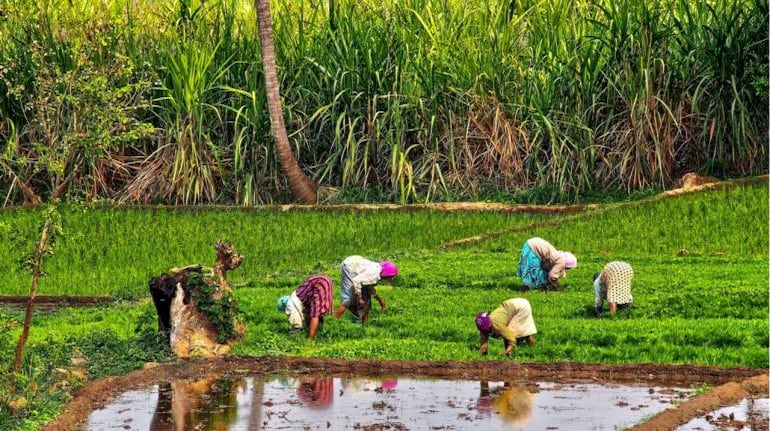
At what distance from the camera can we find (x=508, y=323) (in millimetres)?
14094

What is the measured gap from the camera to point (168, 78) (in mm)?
25422

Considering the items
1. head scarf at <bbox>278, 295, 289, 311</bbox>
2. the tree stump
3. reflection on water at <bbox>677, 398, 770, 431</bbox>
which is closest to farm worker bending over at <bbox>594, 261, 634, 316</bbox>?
head scarf at <bbox>278, 295, 289, 311</bbox>

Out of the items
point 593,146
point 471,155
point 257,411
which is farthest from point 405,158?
point 257,411

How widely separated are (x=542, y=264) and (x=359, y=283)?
7.68 ft

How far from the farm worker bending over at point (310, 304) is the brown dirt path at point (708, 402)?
12.4 ft

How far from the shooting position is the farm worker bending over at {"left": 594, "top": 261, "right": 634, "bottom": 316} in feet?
49.9

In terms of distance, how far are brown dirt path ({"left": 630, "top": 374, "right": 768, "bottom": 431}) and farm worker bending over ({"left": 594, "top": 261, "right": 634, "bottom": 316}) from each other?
2.44m

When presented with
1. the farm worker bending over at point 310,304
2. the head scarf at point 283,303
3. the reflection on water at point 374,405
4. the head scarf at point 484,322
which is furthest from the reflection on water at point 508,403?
the head scarf at point 283,303

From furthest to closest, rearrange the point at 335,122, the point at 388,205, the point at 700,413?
1. the point at 335,122
2. the point at 388,205
3. the point at 700,413

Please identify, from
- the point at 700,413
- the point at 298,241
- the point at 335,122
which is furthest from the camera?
the point at 335,122

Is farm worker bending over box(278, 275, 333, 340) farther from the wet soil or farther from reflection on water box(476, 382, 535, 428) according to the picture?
the wet soil

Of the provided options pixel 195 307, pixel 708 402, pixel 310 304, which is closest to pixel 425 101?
pixel 310 304

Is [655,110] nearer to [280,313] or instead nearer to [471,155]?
[471,155]

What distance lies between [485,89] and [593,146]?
74.5 inches
